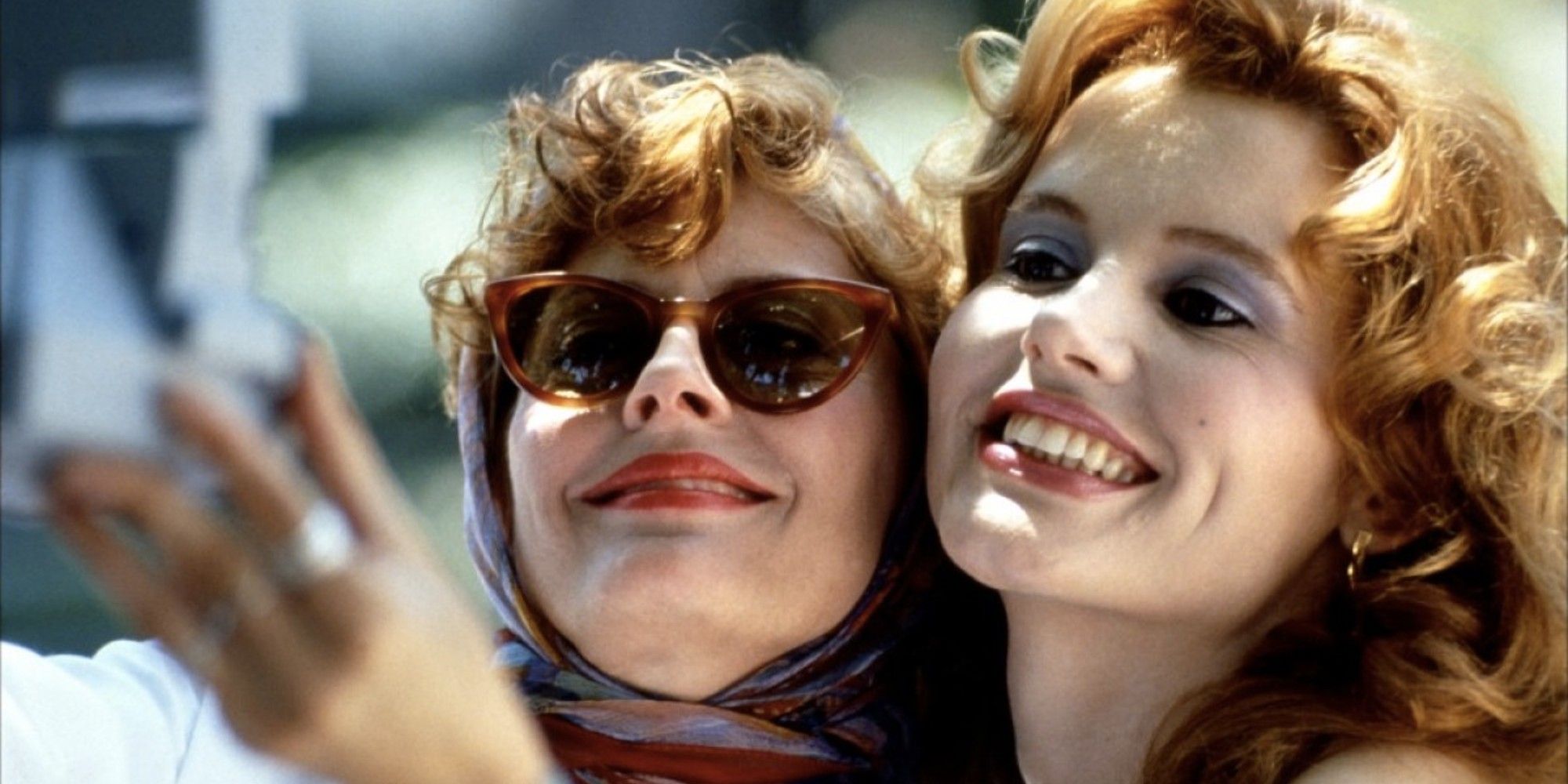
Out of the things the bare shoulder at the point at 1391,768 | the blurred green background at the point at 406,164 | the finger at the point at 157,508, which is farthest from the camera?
the bare shoulder at the point at 1391,768

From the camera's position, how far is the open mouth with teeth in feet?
5.23

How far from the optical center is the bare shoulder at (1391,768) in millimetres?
1528

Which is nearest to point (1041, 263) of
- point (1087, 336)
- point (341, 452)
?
point (1087, 336)

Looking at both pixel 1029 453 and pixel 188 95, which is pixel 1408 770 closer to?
pixel 1029 453

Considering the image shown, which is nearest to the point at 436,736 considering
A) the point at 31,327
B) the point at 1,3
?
the point at 31,327

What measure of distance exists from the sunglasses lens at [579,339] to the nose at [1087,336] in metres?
0.36

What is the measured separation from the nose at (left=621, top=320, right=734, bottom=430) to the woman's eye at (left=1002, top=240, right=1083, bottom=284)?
29 cm

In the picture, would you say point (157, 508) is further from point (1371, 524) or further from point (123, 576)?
point (1371, 524)

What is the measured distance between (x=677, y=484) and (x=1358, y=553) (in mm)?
600

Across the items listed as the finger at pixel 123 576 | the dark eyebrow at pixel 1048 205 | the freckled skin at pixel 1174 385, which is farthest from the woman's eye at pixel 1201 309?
the finger at pixel 123 576

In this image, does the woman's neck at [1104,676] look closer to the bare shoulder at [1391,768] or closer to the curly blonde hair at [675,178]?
the bare shoulder at [1391,768]

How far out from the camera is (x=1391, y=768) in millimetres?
1542

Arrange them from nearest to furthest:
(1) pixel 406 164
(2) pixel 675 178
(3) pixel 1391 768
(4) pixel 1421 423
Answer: (3) pixel 1391 768 → (4) pixel 1421 423 → (2) pixel 675 178 → (1) pixel 406 164

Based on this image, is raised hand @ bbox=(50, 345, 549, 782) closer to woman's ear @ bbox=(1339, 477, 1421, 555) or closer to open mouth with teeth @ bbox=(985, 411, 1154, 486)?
open mouth with teeth @ bbox=(985, 411, 1154, 486)
